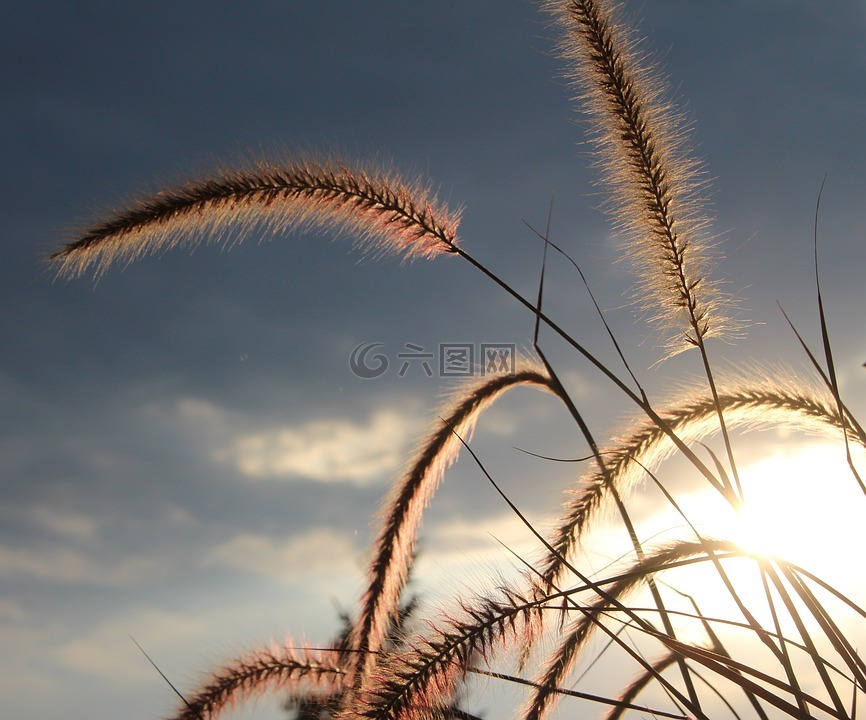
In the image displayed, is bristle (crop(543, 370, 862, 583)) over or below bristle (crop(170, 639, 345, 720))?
over

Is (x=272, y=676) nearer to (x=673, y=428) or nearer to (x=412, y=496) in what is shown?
(x=412, y=496)

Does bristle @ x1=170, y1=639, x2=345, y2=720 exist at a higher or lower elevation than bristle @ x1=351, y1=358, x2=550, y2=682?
Result: lower

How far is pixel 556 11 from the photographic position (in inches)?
83.0

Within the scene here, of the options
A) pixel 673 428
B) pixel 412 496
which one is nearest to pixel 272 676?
pixel 412 496

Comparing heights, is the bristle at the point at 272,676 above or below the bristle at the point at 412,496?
below

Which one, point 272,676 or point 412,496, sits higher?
point 412,496

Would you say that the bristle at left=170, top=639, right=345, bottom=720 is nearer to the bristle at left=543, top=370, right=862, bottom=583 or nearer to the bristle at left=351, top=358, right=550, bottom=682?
the bristle at left=351, top=358, right=550, bottom=682

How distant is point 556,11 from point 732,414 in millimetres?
1274

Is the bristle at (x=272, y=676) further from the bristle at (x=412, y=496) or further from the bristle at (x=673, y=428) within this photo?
the bristle at (x=673, y=428)

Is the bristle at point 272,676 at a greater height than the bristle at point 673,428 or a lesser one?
lesser

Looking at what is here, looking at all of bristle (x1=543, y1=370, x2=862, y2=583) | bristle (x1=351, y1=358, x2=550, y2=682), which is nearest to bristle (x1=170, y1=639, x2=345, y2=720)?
bristle (x1=351, y1=358, x2=550, y2=682)

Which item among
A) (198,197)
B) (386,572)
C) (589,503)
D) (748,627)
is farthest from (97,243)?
(748,627)

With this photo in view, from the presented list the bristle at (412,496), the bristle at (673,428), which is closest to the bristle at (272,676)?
the bristle at (412,496)

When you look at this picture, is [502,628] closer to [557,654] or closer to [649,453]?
[557,654]
